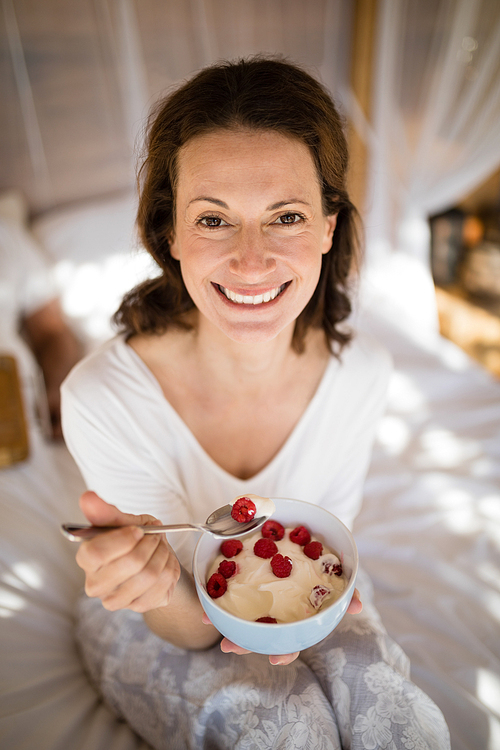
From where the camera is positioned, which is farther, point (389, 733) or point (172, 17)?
point (172, 17)

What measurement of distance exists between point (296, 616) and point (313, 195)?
724mm

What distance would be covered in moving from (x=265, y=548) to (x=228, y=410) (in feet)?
1.38

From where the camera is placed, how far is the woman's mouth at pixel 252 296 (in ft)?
3.14

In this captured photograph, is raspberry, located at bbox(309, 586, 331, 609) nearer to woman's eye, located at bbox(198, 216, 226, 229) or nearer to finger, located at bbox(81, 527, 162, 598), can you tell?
finger, located at bbox(81, 527, 162, 598)

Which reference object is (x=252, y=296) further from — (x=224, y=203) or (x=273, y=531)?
(x=273, y=531)

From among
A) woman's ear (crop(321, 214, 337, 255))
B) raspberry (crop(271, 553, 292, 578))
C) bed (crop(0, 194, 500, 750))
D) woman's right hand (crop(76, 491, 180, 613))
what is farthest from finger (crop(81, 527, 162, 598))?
woman's ear (crop(321, 214, 337, 255))

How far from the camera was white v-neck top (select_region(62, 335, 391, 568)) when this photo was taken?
1061 mm

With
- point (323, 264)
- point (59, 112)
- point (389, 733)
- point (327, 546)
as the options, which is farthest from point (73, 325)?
point (389, 733)

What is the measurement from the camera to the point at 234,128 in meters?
0.92

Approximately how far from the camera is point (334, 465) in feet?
4.12

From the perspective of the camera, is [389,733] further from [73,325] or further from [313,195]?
[73,325]

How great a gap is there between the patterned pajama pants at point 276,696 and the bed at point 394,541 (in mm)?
109

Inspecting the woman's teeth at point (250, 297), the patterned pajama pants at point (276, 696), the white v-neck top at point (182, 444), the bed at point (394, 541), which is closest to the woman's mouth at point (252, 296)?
the woman's teeth at point (250, 297)

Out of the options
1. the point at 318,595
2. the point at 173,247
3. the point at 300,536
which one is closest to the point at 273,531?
the point at 300,536
